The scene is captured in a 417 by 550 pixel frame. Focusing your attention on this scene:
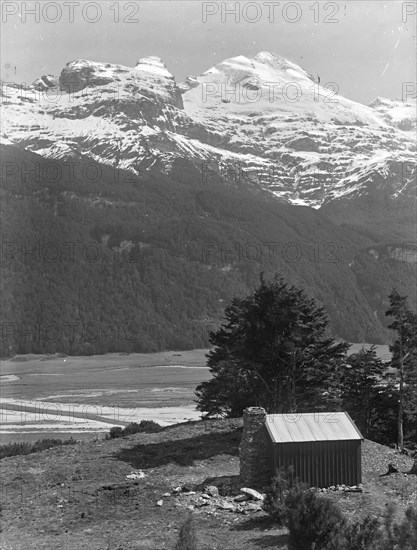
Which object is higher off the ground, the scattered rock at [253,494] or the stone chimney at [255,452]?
the stone chimney at [255,452]

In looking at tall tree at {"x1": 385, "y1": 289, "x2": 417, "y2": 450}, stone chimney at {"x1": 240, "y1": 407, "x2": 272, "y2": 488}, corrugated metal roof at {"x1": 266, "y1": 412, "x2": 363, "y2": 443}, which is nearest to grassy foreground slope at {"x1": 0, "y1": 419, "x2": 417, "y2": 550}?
corrugated metal roof at {"x1": 266, "y1": 412, "x2": 363, "y2": 443}

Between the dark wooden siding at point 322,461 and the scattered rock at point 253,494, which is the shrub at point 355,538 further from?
the dark wooden siding at point 322,461

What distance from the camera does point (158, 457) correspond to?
1560 inches

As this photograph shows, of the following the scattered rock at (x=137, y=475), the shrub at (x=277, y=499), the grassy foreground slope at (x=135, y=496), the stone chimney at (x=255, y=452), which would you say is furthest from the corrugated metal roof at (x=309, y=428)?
the scattered rock at (x=137, y=475)

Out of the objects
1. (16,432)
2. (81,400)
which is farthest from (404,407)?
(81,400)

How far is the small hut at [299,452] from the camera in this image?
32.8 metres

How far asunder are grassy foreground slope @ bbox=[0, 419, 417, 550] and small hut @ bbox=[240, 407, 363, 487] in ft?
4.37

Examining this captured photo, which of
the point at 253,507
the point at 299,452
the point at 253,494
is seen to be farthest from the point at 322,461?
the point at 253,507

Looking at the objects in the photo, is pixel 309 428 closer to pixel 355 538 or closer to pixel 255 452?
pixel 255 452

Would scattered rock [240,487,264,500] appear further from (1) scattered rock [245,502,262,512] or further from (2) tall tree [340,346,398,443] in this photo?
(2) tall tree [340,346,398,443]

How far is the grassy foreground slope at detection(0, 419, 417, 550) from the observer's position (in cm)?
2758

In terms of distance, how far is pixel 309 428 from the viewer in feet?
111

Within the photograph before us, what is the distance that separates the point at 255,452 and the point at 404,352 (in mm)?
22901

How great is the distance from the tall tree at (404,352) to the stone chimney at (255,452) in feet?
69.0
